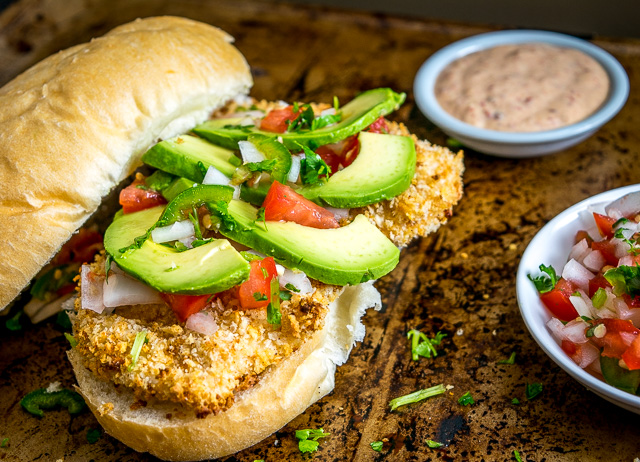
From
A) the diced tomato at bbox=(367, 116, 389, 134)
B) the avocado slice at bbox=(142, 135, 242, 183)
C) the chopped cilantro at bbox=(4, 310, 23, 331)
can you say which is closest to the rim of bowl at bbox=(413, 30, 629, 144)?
the diced tomato at bbox=(367, 116, 389, 134)

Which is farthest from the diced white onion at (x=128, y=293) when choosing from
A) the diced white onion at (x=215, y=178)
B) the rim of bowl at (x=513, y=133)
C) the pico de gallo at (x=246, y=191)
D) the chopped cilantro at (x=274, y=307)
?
the rim of bowl at (x=513, y=133)

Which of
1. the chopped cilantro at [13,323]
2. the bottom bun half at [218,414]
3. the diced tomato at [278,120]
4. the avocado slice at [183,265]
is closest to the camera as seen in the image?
the avocado slice at [183,265]

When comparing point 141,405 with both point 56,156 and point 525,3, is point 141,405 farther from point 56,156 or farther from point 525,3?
point 525,3

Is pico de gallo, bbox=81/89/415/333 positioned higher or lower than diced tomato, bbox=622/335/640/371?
higher

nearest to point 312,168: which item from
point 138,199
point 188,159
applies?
point 188,159

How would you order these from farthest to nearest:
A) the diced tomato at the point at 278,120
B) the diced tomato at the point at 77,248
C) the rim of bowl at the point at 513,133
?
1. the rim of bowl at the point at 513,133
2. the diced tomato at the point at 77,248
3. the diced tomato at the point at 278,120

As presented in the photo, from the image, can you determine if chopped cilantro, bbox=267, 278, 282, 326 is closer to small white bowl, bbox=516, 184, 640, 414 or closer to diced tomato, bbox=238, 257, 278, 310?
diced tomato, bbox=238, 257, 278, 310

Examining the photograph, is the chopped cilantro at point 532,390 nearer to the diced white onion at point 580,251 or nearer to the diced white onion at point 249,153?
the diced white onion at point 580,251
